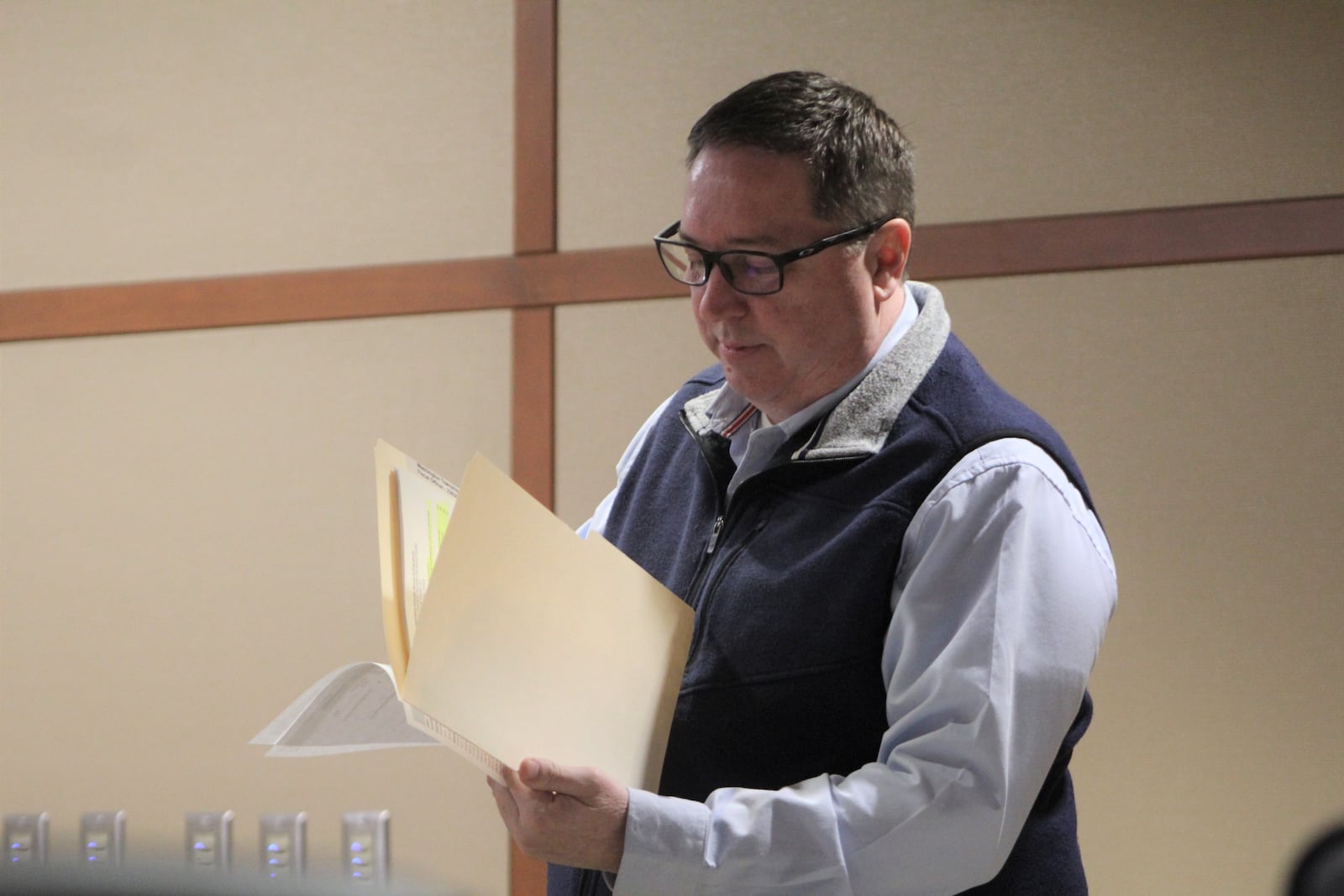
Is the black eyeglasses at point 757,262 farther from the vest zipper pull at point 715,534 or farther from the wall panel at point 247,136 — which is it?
the wall panel at point 247,136

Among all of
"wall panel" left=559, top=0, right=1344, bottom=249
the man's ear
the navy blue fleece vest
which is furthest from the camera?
"wall panel" left=559, top=0, right=1344, bottom=249

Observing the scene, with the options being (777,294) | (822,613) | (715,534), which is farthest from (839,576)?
(777,294)

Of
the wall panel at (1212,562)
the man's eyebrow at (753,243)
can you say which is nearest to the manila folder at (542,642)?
the man's eyebrow at (753,243)

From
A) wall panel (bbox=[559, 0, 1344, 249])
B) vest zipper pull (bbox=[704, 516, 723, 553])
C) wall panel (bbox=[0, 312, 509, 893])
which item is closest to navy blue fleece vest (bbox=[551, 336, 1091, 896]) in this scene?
vest zipper pull (bbox=[704, 516, 723, 553])

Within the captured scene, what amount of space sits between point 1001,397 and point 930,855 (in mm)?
437

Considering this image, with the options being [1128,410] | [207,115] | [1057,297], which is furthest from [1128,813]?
[207,115]

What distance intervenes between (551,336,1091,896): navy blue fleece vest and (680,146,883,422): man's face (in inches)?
2.9

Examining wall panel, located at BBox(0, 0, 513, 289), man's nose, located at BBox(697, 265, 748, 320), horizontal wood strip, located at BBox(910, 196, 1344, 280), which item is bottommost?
man's nose, located at BBox(697, 265, 748, 320)

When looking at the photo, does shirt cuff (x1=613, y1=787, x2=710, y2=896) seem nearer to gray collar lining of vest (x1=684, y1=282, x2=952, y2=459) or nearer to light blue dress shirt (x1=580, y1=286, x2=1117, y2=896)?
light blue dress shirt (x1=580, y1=286, x2=1117, y2=896)

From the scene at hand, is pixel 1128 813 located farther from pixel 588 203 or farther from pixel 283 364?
pixel 283 364

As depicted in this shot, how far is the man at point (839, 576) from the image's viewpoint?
1.03 metres

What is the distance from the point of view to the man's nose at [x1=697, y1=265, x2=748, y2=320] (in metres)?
1.24

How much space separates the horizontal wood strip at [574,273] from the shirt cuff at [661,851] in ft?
5.61

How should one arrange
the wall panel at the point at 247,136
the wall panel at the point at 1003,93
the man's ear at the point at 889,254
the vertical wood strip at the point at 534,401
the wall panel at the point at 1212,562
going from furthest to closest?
the wall panel at the point at 247,136
the vertical wood strip at the point at 534,401
the wall panel at the point at 1003,93
the wall panel at the point at 1212,562
the man's ear at the point at 889,254
